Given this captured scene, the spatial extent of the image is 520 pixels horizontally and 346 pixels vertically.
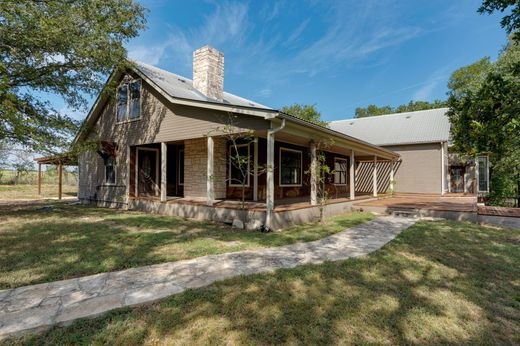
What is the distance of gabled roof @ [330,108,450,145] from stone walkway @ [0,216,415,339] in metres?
13.9

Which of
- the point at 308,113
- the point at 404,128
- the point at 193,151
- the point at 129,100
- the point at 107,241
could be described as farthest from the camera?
the point at 308,113

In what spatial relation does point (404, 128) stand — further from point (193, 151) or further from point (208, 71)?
point (193, 151)

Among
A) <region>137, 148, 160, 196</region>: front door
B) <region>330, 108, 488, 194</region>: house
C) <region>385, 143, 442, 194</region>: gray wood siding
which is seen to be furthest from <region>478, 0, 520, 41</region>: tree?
<region>385, 143, 442, 194</region>: gray wood siding

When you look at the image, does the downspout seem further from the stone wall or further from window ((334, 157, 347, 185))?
window ((334, 157, 347, 185))

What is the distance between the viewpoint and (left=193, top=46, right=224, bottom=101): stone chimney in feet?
38.1

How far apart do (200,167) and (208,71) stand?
423cm

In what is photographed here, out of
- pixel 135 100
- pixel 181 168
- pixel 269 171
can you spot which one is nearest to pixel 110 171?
pixel 181 168

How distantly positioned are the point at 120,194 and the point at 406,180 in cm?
1630

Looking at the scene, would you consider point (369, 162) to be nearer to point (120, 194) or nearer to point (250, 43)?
point (250, 43)

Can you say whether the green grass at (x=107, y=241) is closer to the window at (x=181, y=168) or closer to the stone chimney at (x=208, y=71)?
the window at (x=181, y=168)

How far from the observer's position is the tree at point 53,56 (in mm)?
8242

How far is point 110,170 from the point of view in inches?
502

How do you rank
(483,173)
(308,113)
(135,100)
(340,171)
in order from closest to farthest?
(135,100), (340,171), (483,173), (308,113)

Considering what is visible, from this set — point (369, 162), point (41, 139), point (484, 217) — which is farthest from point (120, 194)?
point (369, 162)
